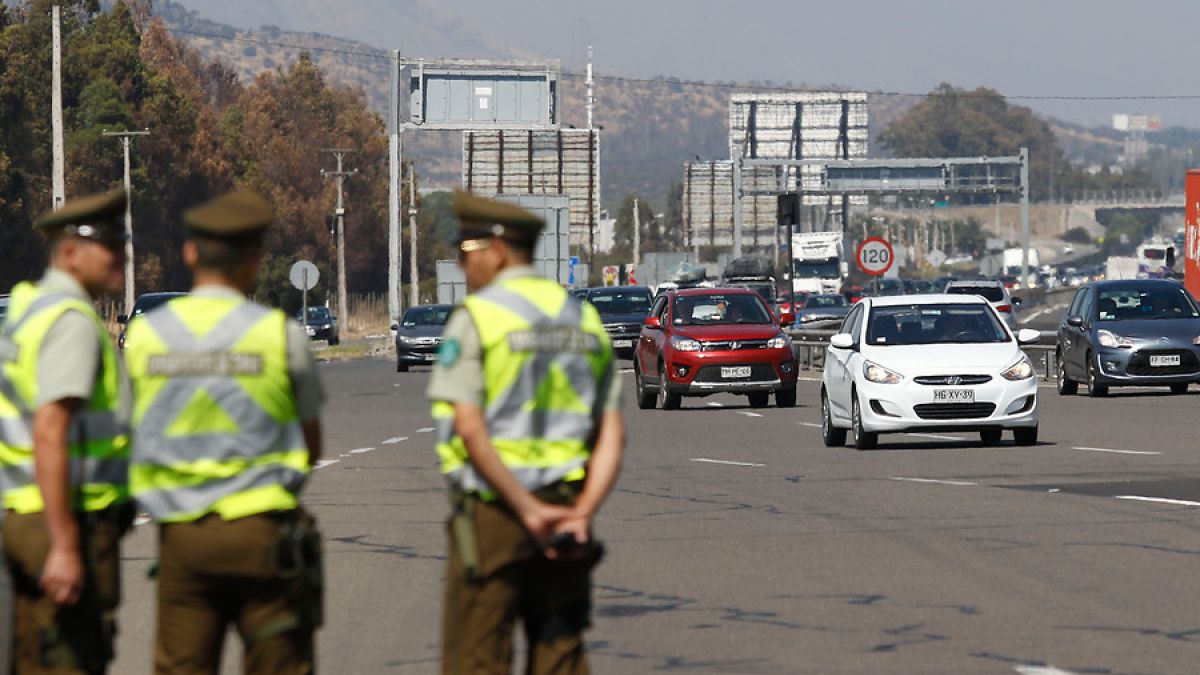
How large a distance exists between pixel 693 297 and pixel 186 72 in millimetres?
99640

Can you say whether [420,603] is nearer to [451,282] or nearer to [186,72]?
[451,282]

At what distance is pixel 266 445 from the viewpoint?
6359 millimetres

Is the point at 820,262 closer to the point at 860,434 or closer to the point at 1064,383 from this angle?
the point at 1064,383

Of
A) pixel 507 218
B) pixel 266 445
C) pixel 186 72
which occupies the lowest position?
pixel 266 445

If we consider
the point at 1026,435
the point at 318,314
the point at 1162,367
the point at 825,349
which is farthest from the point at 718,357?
the point at 318,314

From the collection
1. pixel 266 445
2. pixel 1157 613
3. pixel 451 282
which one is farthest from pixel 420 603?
pixel 451 282

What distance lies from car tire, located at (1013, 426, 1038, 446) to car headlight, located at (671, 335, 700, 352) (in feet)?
28.9

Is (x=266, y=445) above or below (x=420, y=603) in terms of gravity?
above

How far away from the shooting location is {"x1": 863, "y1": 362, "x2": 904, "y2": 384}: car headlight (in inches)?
890

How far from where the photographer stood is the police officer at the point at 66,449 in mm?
6426

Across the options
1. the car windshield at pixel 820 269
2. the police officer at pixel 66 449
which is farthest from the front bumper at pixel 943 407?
the car windshield at pixel 820 269

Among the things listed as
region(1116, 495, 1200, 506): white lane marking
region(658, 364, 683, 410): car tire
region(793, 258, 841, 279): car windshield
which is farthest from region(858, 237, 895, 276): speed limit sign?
region(793, 258, 841, 279): car windshield

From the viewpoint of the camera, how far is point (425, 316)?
5112cm

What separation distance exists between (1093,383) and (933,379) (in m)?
10.6
